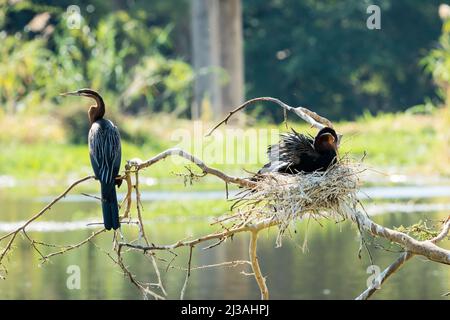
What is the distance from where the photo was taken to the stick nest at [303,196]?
25.5ft

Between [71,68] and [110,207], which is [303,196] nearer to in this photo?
[110,207]

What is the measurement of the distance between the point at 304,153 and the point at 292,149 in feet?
0.29

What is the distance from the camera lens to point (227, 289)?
15.8 meters

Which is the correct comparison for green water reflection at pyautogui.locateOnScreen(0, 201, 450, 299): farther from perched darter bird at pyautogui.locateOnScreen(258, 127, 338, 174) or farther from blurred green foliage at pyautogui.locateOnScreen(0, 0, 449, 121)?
blurred green foliage at pyautogui.locateOnScreen(0, 0, 449, 121)

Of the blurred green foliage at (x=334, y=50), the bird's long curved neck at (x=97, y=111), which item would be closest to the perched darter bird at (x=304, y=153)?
the bird's long curved neck at (x=97, y=111)

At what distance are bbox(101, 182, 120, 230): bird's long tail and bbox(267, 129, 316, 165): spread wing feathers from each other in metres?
0.95

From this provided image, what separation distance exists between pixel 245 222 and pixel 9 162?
16.8m

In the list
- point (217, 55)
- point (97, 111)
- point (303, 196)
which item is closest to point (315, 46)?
point (217, 55)

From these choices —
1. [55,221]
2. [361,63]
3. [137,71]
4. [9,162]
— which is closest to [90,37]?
[137,71]

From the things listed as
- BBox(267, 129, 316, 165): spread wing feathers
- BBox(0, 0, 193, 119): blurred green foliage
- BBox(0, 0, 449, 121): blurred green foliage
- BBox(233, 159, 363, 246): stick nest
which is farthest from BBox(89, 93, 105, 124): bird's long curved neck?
BBox(0, 0, 449, 121): blurred green foliage

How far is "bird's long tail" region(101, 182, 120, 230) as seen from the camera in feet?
27.5

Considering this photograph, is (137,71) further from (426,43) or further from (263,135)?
(426,43)

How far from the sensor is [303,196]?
7750mm
